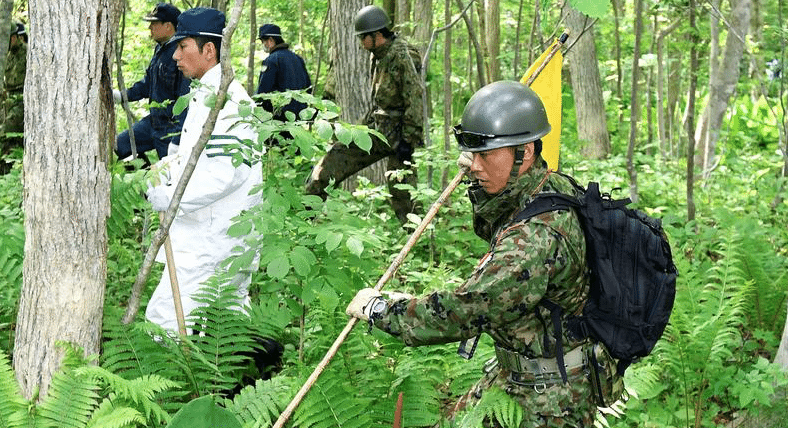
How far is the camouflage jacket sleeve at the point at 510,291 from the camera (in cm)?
328

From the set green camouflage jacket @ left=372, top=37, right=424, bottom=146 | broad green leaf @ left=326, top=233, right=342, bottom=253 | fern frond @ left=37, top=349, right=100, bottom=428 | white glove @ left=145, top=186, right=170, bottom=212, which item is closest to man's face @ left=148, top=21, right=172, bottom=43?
green camouflage jacket @ left=372, top=37, right=424, bottom=146

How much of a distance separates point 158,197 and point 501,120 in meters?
2.26

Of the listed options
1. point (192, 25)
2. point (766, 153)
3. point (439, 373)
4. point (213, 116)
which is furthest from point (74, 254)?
point (766, 153)

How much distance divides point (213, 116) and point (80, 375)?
138 cm

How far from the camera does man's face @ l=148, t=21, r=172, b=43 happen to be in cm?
825

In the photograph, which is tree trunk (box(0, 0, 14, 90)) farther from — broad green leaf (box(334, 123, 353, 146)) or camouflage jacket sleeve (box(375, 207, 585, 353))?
camouflage jacket sleeve (box(375, 207, 585, 353))

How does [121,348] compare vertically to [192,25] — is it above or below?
below

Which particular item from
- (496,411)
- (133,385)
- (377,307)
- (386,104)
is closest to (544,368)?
(496,411)

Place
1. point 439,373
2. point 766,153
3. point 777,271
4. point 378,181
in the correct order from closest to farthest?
1. point 439,373
2. point 777,271
3. point 378,181
4. point 766,153

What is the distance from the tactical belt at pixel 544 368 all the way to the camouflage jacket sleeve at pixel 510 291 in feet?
0.24

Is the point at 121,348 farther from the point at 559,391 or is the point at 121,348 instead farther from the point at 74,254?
the point at 559,391

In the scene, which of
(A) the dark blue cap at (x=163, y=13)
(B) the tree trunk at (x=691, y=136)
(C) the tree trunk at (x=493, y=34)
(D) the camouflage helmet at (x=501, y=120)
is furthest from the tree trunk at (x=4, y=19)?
(C) the tree trunk at (x=493, y=34)

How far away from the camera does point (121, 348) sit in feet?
14.6

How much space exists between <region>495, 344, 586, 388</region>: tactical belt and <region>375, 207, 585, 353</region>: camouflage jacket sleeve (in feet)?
0.24
